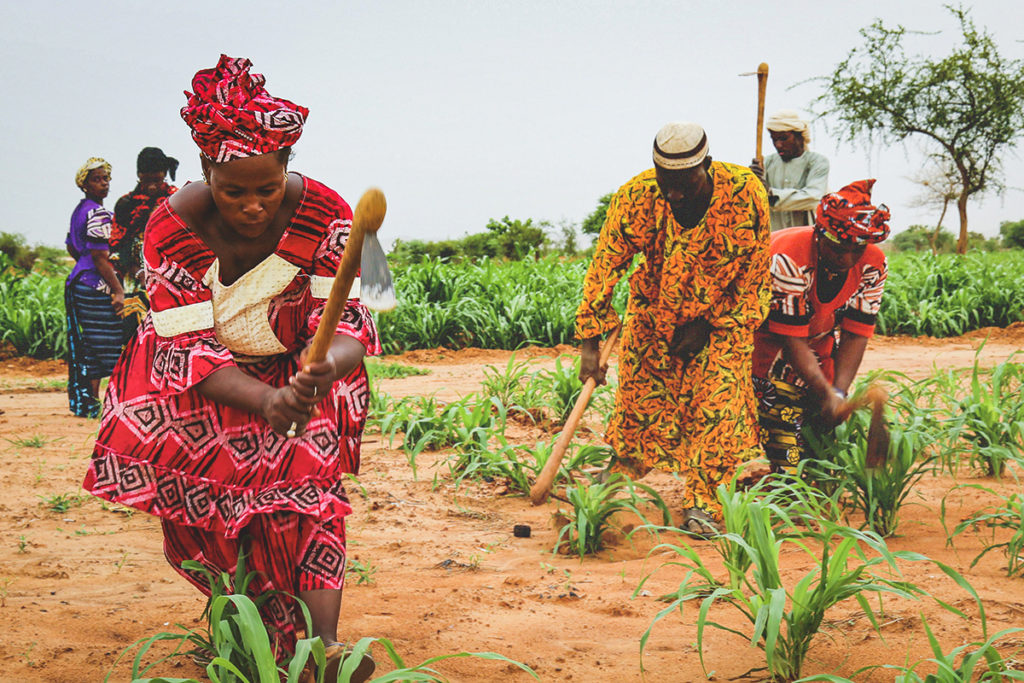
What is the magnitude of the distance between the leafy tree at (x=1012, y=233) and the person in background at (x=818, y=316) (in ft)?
115

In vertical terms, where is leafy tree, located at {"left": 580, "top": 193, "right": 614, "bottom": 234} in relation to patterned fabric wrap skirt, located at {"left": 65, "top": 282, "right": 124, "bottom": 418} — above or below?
above

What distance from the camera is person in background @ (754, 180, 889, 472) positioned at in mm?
3410

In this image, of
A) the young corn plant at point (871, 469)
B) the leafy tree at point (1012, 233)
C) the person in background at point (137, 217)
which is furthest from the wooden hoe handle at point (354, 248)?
the leafy tree at point (1012, 233)

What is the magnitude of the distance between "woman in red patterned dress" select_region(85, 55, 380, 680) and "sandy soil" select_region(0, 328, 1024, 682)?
0.39m

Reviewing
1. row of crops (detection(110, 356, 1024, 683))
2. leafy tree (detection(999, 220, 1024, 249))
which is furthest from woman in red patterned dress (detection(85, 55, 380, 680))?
leafy tree (detection(999, 220, 1024, 249))

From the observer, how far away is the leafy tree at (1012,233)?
34812 mm

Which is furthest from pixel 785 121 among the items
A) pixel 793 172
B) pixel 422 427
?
pixel 422 427

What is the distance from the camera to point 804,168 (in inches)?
229

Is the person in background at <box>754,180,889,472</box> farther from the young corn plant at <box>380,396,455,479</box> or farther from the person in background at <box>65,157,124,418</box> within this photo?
the person in background at <box>65,157,124,418</box>

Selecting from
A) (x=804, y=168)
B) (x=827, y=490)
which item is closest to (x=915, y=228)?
(x=804, y=168)

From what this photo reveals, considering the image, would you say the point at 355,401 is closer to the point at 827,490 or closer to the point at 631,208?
the point at 631,208

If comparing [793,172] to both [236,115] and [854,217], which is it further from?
[236,115]

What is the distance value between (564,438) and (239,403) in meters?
1.68

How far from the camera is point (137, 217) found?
18.6 ft
